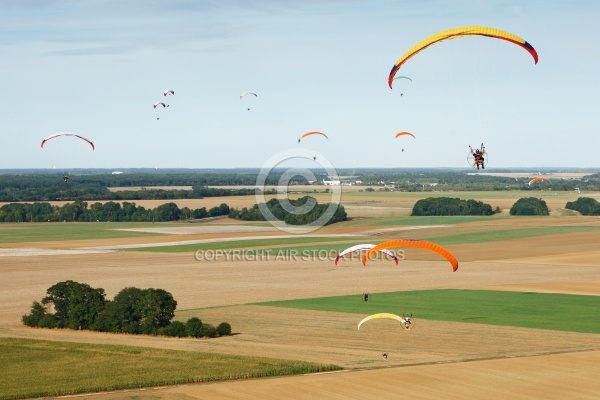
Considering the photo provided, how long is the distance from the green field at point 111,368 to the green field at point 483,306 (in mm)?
13614

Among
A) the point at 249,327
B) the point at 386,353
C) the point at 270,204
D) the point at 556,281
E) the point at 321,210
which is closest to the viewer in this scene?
the point at 386,353

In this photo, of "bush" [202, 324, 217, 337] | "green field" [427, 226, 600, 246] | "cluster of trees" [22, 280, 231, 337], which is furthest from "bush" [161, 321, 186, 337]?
"green field" [427, 226, 600, 246]

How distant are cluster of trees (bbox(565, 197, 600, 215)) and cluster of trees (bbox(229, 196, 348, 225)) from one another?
32.4 meters

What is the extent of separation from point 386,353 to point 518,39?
12.7 m

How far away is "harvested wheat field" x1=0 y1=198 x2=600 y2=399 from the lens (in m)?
33.2

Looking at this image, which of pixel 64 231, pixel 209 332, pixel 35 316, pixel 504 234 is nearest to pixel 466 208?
pixel 504 234

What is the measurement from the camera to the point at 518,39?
3388 cm

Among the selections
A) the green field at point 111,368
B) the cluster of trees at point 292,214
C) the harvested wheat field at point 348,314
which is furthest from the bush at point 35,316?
the cluster of trees at point 292,214

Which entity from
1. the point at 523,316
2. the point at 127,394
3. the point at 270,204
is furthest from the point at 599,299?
the point at 270,204

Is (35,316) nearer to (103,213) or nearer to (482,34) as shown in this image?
(482,34)

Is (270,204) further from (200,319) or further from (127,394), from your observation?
(127,394)

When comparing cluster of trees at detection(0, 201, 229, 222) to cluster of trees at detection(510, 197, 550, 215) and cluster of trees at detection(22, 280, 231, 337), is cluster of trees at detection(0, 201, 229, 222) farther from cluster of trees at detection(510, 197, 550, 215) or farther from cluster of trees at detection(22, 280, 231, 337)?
cluster of trees at detection(22, 280, 231, 337)

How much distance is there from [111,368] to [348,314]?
16.1m

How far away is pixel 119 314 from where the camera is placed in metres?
45.8
